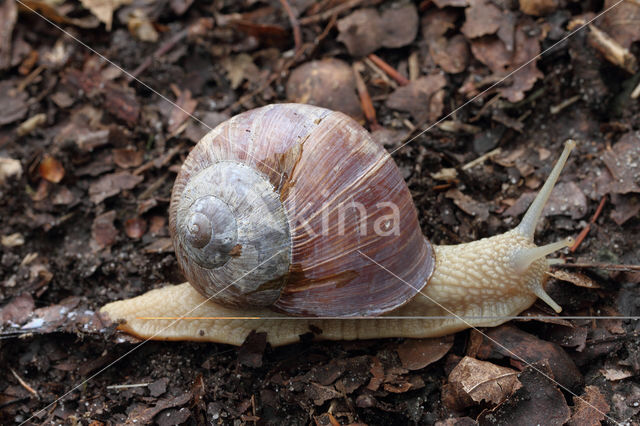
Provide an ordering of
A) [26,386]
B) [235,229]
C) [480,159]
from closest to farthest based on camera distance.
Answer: [235,229] → [26,386] → [480,159]

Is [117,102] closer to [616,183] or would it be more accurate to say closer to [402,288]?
[402,288]

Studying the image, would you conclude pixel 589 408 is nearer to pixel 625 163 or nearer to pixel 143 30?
pixel 625 163

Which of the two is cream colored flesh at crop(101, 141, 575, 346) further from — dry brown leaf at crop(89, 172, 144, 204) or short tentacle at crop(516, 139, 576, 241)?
dry brown leaf at crop(89, 172, 144, 204)

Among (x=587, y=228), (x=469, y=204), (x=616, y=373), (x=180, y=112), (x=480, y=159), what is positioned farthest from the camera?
(x=180, y=112)

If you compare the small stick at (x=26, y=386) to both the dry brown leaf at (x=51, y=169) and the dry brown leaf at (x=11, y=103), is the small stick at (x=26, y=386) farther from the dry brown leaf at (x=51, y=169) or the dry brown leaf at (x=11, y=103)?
the dry brown leaf at (x=11, y=103)

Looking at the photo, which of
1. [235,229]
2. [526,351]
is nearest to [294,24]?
[235,229]

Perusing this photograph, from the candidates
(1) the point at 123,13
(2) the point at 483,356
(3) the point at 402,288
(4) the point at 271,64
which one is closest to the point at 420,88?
(4) the point at 271,64
